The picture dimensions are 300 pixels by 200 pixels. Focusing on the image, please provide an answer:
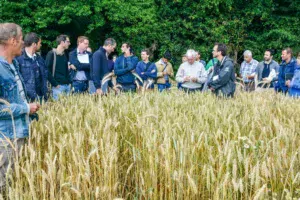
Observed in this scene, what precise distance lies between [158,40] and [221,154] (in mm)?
18383

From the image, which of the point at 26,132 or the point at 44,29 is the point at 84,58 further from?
the point at 44,29

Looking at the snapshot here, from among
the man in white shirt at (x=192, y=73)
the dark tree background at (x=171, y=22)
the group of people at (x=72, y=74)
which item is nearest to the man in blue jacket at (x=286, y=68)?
the group of people at (x=72, y=74)

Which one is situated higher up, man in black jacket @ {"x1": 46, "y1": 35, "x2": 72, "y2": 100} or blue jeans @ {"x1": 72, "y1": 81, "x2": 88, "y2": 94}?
man in black jacket @ {"x1": 46, "y1": 35, "x2": 72, "y2": 100}

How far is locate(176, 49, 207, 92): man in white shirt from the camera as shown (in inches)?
319

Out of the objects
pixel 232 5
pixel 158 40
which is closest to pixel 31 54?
pixel 158 40

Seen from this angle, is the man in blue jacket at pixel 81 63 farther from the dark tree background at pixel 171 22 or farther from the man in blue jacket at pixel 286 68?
the dark tree background at pixel 171 22

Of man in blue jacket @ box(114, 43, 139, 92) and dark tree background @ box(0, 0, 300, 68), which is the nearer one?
man in blue jacket @ box(114, 43, 139, 92)

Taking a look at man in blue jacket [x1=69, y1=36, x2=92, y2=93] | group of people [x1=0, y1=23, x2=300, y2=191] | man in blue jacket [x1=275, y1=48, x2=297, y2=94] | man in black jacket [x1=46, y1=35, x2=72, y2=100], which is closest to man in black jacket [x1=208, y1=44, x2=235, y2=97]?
group of people [x1=0, y1=23, x2=300, y2=191]

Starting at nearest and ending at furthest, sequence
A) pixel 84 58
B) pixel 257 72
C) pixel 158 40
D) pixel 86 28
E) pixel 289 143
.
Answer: pixel 289 143, pixel 84 58, pixel 257 72, pixel 86 28, pixel 158 40

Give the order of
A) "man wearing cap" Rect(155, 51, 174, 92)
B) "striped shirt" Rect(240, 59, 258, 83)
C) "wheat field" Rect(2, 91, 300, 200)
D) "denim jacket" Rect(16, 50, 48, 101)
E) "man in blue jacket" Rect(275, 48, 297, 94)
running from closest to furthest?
1. "wheat field" Rect(2, 91, 300, 200)
2. "denim jacket" Rect(16, 50, 48, 101)
3. "man in blue jacket" Rect(275, 48, 297, 94)
4. "striped shirt" Rect(240, 59, 258, 83)
5. "man wearing cap" Rect(155, 51, 174, 92)

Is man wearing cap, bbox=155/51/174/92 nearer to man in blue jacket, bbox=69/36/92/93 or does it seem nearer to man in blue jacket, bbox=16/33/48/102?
man in blue jacket, bbox=69/36/92/93

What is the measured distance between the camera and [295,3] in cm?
2170

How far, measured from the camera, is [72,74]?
788cm

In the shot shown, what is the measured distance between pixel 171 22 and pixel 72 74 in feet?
45.3
